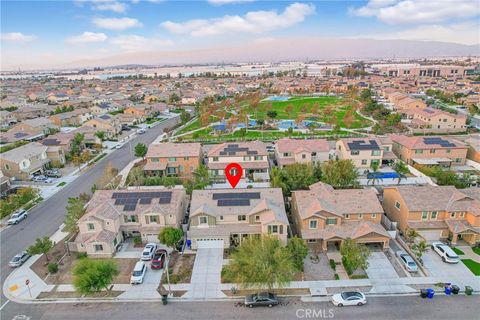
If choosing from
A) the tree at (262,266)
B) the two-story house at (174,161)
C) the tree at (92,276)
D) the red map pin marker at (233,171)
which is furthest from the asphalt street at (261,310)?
the two-story house at (174,161)

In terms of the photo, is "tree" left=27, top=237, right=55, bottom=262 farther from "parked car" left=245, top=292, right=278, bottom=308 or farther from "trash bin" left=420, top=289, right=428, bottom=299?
"trash bin" left=420, top=289, right=428, bottom=299

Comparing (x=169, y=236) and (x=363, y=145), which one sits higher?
(x=363, y=145)

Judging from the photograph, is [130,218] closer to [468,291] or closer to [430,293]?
[430,293]

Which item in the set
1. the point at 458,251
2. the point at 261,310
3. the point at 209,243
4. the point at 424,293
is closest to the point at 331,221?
the point at 424,293

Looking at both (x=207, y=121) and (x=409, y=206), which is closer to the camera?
(x=409, y=206)

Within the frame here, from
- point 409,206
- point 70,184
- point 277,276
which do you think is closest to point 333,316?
point 277,276

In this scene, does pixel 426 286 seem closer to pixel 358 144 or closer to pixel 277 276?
pixel 277 276

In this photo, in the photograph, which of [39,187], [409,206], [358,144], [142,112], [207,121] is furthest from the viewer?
[142,112]

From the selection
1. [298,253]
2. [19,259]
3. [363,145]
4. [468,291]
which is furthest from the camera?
[363,145]
